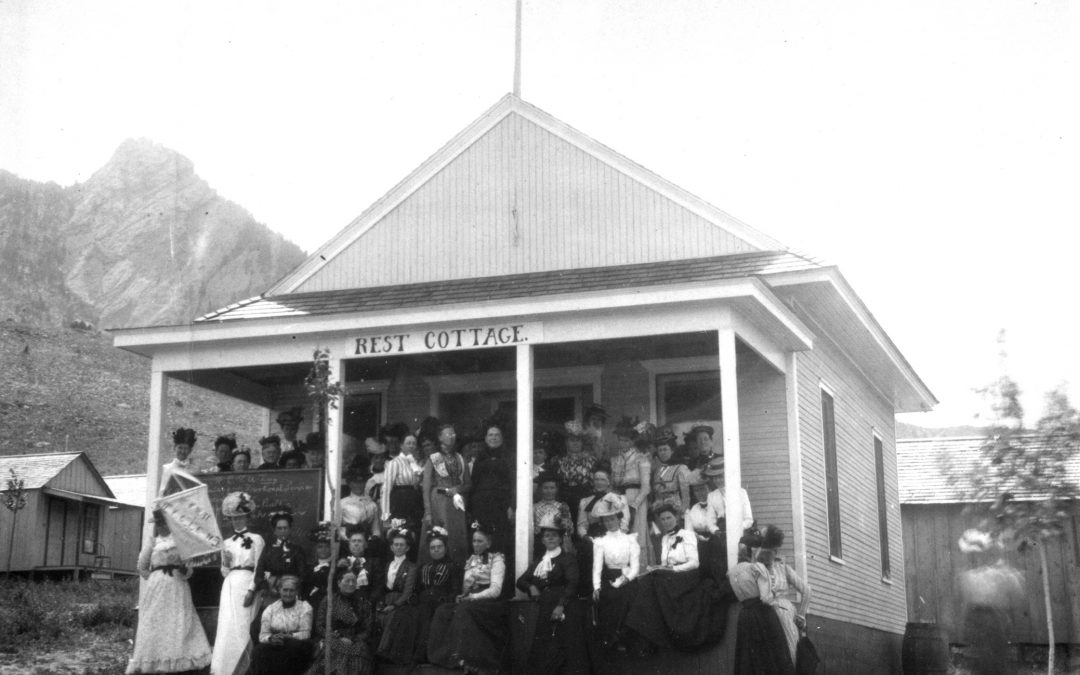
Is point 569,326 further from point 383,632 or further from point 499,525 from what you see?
point 383,632

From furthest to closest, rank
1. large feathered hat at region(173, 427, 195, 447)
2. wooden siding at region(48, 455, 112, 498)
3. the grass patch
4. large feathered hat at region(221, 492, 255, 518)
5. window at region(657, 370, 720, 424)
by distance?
wooden siding at region(48, 455, 112, 498), the grass patch, window at region(657, 370, 720, 424), large feathered hat at region(173, 427, 195, 447), large feathered hat at region(221, 492, 255, 518)

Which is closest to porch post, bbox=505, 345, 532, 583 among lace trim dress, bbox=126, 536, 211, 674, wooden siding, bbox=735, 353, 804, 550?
wooden siding, bbox=735, 353, 804, 550

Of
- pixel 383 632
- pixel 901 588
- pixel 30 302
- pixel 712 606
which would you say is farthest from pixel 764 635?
pixel 30 302

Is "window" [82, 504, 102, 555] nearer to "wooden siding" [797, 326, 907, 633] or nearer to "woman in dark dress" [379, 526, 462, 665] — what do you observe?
"wooden siding" [797, 326, 907, 633]

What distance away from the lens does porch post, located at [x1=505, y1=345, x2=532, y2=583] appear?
1177 cm

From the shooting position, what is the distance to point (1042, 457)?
10.6 meters

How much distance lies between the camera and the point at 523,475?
12.0m

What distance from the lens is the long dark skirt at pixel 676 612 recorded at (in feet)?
35.4

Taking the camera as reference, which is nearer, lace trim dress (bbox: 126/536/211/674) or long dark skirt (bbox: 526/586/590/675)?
long dark skirt (bbox: 526/586/590/675)

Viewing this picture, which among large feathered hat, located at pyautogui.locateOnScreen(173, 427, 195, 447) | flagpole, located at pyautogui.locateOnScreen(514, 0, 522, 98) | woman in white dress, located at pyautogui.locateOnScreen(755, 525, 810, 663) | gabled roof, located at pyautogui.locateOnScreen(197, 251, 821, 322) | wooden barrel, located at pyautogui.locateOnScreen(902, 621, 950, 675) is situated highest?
flagpole, located at pyautogui.locateOnScreen(514, 0, 522, 98)

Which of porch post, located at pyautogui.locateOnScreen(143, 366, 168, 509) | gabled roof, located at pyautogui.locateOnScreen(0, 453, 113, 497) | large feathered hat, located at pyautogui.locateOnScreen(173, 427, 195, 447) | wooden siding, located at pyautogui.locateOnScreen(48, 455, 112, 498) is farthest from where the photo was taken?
wooden siding, located at pyautogui.locateOnScreen(48, 455, 112, 498)

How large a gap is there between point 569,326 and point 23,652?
9.63m

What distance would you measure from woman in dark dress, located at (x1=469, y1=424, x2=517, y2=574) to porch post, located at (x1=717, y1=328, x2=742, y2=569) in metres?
2.22

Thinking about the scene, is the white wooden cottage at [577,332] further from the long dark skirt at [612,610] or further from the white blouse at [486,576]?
the long dark skirt at [612,610]
